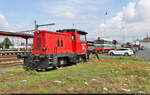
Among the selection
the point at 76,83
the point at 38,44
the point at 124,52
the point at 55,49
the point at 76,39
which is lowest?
the point at 76,83

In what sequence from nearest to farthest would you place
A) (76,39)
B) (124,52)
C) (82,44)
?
(76,39), (82,44), (124,52)

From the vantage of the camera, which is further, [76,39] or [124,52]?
[124,52]

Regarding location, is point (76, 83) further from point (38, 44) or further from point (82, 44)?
point (82, 44)

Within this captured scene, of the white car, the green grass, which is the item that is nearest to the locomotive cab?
the green grass

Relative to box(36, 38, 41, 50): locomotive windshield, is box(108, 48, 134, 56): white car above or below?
below

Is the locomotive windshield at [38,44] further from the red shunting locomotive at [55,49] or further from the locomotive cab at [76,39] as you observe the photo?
the locomotive cab at [76,39]

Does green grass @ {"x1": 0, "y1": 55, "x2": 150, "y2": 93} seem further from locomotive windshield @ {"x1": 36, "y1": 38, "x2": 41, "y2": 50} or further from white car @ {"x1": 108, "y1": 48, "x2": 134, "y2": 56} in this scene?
white car @ {"x1": 108, "y1": 48, "x2": 134, "y2": 56}

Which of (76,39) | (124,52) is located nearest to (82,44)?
(76,39)

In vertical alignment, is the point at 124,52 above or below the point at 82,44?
below

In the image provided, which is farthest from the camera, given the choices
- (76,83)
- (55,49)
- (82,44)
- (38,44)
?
(82,44)

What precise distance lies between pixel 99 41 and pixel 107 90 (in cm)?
2856

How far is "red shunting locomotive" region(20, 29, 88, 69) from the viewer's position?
947 cm

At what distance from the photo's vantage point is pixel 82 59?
46.3 feet

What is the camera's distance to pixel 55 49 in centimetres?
1045
